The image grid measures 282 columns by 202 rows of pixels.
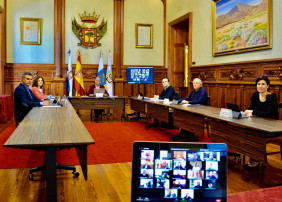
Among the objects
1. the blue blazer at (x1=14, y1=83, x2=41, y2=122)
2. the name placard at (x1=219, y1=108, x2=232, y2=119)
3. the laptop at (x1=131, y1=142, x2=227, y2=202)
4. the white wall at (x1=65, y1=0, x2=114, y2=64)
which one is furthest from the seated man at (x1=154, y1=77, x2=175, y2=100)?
the laptop at (x1=131, y1=142, x2=227, y2=202)

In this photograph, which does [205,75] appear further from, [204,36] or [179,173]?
[179,173]

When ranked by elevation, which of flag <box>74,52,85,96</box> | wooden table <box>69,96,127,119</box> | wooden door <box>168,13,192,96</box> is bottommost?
wooden table <box>69,96,127,119</box>

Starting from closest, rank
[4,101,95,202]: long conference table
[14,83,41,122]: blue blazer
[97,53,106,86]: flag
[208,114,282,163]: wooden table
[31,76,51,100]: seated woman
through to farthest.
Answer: [4,101,95,202]: long conference table < [208,114,282,163]: wooden table < [14,83,41,122]: blue blazer < [31,76,51,100]: seated woman < [97,53,106,86]: flag

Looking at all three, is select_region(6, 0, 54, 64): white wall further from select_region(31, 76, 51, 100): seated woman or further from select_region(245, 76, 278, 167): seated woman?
select_region(245, 76, 278, 167): seated woman

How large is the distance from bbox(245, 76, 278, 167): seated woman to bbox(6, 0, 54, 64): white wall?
698 centimetres

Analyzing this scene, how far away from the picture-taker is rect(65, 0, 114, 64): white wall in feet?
30.1

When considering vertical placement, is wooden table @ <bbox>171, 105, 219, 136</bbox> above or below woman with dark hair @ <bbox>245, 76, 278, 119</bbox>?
below

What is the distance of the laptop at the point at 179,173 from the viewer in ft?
2.71

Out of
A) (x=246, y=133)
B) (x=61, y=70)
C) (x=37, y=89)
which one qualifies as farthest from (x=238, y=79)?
(x=61, y=70)

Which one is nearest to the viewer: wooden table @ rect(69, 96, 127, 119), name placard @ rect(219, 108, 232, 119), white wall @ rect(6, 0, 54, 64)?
name placard @ rect(219, 108, 232, 119)

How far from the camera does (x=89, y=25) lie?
30.7 ft

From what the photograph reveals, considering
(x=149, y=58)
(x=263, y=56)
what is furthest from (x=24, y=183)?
(x=149, y=58)

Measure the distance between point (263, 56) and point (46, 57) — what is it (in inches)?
254

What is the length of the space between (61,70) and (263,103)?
6.92 metres
